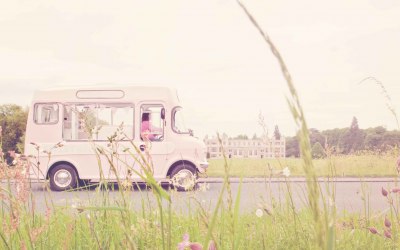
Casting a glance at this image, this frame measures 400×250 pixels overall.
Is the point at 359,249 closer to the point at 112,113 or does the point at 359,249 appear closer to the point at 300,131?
the point at 300,131

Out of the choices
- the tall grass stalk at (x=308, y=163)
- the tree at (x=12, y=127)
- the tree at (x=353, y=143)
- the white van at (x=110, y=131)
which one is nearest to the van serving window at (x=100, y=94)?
the white van at (x=110, y=131)

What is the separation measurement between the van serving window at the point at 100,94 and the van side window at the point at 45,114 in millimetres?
967

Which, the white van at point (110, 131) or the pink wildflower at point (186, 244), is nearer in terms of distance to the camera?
the pink wildflower at point (186, 244)

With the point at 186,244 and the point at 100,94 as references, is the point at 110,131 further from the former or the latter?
the point at 186,244

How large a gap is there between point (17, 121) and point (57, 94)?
35.6 feet

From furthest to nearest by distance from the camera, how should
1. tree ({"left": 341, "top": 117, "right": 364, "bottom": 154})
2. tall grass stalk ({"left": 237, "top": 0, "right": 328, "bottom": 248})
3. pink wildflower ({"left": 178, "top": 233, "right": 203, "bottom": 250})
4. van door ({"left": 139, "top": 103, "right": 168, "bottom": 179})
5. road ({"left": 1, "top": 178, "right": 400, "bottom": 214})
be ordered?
van door ({"left": 139, "top": 103, "right": 168, "bottom": 179}), tree ({"left": 341, "top": 117, "right": 364, "bottom": 154}), road ({"left": 1, "top": 178, "right": 400, "bottom": 214}), pink wildflower ({"left": 178, "top": 233, "right": 203, "bottom": 250}), tall grass stalk ({"left": 237, "top": 0, "right": 328, "bottom": 248})

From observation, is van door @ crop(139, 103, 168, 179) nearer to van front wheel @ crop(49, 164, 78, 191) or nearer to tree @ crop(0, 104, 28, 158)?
van front wheel @ crop(49, 164, 78, 191)

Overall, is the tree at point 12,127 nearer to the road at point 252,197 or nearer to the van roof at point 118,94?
the van roof at point 118,94

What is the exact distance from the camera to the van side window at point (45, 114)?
13.7m

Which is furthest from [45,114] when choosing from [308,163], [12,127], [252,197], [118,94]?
[308,163]

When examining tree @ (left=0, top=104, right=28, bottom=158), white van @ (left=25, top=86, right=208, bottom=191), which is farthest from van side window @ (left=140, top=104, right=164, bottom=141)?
tree @ (left=0, top=104, right=28, bottom=158)

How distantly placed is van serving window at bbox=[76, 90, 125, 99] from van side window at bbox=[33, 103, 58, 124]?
38.1 inches

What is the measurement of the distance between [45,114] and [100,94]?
1710 mm

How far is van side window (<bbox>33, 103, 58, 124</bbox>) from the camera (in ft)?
44.9
